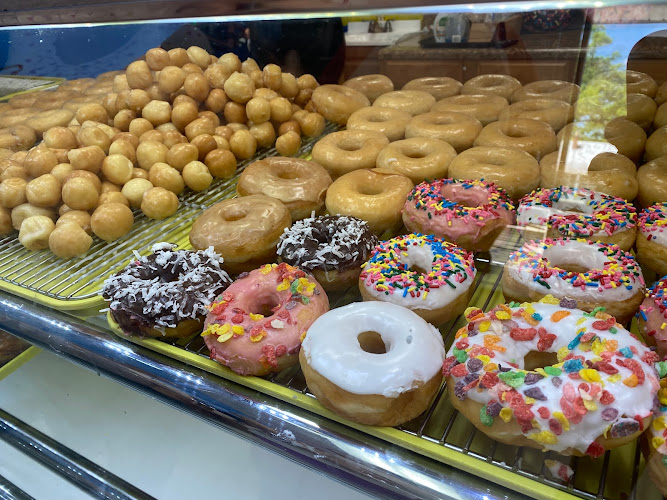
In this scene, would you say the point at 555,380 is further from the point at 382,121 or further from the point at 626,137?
the point at 382,121

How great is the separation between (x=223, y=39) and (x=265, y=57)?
34cm

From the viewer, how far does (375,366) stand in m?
1.29

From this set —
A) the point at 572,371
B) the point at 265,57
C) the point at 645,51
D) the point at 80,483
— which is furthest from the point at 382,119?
the point at 80,483

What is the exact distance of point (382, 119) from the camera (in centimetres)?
281

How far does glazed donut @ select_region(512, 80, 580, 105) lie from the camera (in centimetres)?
206

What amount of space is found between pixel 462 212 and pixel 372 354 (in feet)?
2.66

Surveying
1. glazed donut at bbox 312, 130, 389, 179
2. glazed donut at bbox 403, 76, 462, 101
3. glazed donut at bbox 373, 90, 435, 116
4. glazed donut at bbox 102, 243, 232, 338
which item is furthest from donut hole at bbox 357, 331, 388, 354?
glazed donut at bbox 403, 76, 462, 101

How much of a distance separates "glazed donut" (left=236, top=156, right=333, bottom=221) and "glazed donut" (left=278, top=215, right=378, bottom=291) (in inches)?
11.7

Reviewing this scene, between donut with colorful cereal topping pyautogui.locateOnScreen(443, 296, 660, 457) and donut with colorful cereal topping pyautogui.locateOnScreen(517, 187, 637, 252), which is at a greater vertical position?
donut with colorful cereal topping pyautogui.locateOnScreen(517, 187, 637, 252)

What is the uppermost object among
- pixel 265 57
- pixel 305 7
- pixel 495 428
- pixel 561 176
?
pixel 305 7

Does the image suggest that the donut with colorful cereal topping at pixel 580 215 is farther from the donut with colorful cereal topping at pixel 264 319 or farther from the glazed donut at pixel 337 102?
the glazed donut at pixel 337 102

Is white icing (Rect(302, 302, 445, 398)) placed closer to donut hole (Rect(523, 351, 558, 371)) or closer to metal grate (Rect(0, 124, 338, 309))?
donut hole (Rect(523, 351, 558, 371))

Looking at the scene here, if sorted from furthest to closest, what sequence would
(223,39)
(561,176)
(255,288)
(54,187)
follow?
1. (223,39)
2. (54,187)
3. (561,176)
4. (255,288)

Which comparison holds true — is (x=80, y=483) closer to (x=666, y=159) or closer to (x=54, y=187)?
(x=54, y=187)
